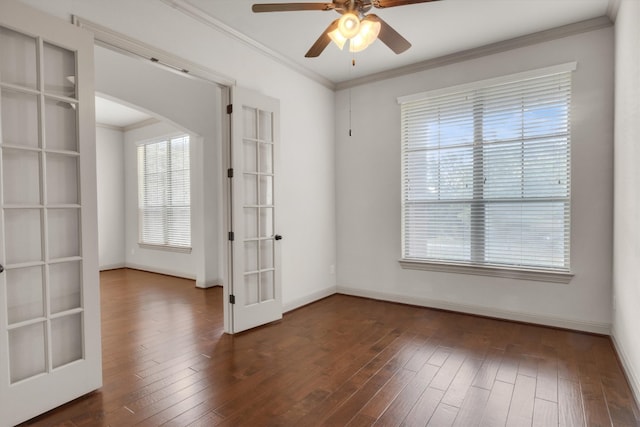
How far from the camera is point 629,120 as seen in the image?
8.05ft

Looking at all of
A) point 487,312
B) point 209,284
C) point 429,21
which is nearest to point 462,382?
point 487,312

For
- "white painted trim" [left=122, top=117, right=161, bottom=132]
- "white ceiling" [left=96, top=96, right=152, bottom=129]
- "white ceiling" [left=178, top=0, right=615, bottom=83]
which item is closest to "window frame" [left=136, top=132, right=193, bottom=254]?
"white painted trim" [left=122, top=117, right=161, bottom=132]

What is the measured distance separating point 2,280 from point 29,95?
1089 mm

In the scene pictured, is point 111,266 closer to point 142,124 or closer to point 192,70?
point 142,124

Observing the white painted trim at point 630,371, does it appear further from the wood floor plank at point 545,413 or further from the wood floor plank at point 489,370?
the wood floor plank at point 489,370

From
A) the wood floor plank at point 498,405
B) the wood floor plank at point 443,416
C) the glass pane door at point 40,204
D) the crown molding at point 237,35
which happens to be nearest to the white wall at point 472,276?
the crown molding at point 237,35

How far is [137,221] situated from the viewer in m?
7.22

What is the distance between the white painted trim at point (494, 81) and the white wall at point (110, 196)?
6153 millimetres

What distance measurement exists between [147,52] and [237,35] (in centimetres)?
103

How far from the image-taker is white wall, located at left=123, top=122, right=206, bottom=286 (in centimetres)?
567

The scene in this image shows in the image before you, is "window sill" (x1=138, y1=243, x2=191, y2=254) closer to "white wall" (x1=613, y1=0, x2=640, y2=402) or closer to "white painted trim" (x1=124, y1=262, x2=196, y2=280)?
"white painted trim" (x1=124, y1=262, x2=196, y2=280)

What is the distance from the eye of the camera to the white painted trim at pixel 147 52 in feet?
7.82

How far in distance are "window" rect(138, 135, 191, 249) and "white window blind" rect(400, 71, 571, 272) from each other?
408 cm

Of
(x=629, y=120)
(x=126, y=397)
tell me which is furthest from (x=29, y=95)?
(x=629, y=120)
